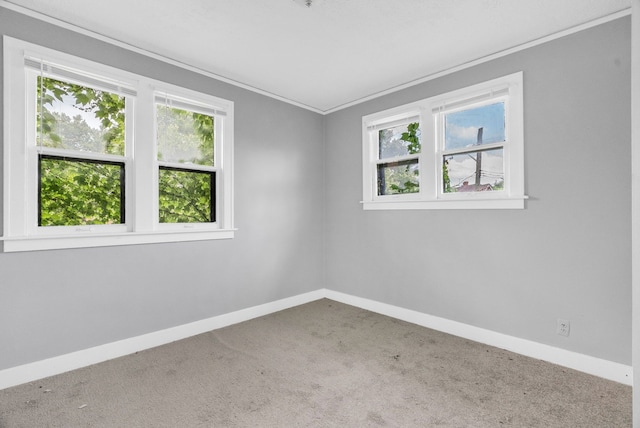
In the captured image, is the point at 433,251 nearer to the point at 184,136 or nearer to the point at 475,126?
the point at 475,126

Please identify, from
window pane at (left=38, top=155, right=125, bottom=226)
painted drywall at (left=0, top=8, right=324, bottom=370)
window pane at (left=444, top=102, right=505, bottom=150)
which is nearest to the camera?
painted drywall at (left=0, top=8, right=324, bottom=370)

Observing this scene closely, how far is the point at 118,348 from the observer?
8.52 ft

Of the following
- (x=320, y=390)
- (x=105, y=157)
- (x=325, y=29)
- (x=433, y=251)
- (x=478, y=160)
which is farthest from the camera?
(x=433, y=251)

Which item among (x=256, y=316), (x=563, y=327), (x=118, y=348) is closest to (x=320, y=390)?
(x=256, y=316)

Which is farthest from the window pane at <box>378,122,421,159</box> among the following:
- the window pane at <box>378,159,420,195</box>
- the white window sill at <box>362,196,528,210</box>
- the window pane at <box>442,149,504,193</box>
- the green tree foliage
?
the green tree foliage

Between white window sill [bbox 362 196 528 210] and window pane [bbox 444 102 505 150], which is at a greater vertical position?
window pane [bbox 444 102 505 150]

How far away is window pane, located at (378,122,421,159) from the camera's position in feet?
11.4

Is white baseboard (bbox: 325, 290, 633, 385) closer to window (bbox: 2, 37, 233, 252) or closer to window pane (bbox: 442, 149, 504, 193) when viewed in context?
window pane (bbox: 442, 149, 504, 193)

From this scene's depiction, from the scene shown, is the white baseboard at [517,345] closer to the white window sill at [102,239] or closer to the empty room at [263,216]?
the empty room at [263,216]

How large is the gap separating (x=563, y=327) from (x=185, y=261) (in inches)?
130

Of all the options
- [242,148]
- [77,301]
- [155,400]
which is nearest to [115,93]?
[242,148]

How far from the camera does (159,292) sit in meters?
2.85

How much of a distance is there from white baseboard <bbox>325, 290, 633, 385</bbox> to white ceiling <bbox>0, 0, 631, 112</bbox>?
2524 mm

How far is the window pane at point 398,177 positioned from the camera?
11.5ft
